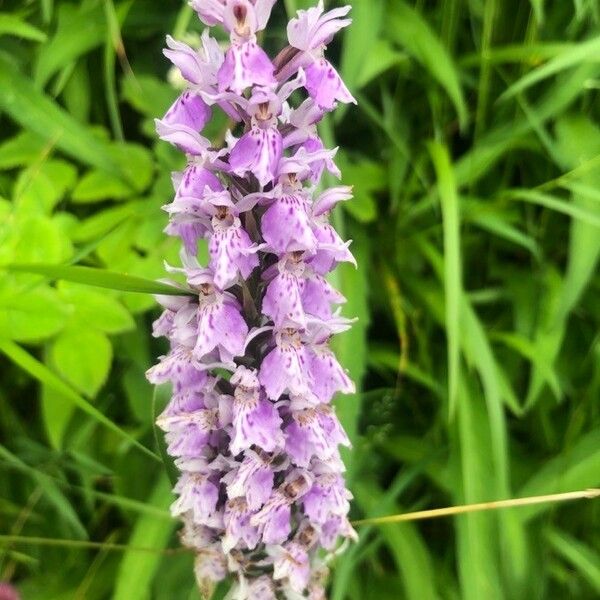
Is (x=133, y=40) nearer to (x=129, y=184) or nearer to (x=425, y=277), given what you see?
(x=129, y=184)

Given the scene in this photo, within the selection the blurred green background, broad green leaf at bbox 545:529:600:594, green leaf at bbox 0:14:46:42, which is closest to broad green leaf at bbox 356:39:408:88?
the blurred green background

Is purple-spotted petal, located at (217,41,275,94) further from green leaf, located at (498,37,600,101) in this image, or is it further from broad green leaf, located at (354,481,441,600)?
broad green leaf, located at (354,481,441,600)

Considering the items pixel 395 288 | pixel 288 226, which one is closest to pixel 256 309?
pixel 288 226

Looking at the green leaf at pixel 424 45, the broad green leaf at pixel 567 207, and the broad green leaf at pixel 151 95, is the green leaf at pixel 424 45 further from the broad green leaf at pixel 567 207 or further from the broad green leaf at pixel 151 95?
the broad green leaf at pixel 151 95

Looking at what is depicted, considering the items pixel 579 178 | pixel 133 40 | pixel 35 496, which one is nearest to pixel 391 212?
pixel 579 178

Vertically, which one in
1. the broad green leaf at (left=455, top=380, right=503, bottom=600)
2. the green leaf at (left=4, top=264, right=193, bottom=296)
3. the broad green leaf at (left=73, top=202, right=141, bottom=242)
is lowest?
the broad green leaf at (left=455, top=380, right=503, bottom=600)

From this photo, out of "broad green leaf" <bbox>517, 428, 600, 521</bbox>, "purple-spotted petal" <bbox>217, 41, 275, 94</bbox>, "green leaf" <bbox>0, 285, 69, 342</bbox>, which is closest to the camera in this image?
"purple-spotted petal" <bbox>217, 41, 275, 94</bbox>
